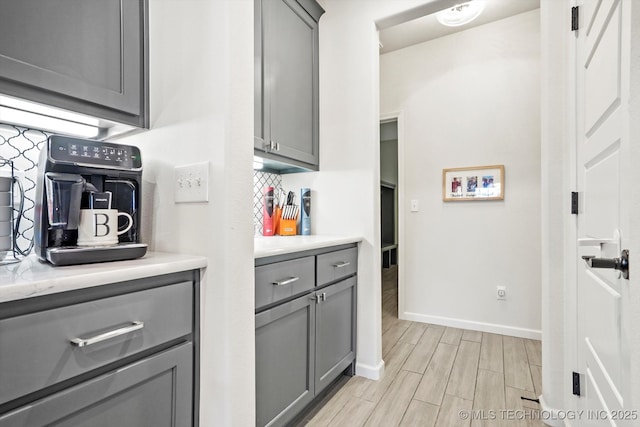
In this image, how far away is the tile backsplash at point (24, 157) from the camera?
3.44 feet

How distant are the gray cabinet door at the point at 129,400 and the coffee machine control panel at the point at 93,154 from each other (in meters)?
0.59

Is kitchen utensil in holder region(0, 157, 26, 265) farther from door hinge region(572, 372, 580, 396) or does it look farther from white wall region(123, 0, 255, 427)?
door hinge region(572, 372, 580, 396)

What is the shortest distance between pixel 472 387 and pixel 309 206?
1562 millimetres

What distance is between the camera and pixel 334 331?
5.78 feet

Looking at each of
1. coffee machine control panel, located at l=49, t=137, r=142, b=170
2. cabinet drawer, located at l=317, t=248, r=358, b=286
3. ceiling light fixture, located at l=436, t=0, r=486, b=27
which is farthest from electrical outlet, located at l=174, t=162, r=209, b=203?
ceiling light fixture, located at l=436, t=0, r=486, b=27

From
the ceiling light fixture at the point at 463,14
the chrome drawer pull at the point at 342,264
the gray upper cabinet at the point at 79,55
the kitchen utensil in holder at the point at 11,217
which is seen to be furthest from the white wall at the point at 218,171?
the ceiling light fixture at the point at 463,14

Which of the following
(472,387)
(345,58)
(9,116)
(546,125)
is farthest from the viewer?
(345,58)

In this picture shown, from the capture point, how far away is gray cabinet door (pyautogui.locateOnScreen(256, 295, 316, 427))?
1239 mm

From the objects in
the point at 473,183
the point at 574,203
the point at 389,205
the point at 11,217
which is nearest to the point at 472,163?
the point at 473,183

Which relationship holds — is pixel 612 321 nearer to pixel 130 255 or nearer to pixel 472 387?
pixel 472 387

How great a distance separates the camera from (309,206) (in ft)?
7.07

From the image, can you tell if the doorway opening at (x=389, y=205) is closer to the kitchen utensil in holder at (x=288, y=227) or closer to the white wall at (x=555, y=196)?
the kitchen utensil in holder at (x=288, y=227)

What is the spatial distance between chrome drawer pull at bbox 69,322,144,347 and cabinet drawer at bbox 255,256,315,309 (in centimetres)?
49

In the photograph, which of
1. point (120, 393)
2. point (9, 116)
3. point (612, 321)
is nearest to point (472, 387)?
point (612, 321)
